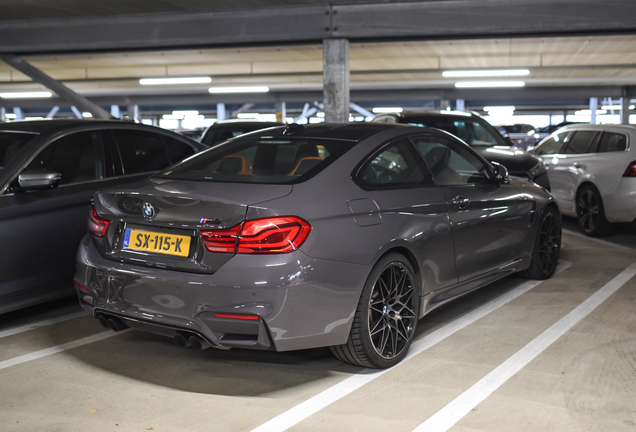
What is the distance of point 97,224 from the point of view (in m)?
3.60

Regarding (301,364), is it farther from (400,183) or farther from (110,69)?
(110,69)

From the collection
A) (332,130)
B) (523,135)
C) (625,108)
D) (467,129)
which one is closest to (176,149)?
(332,130)

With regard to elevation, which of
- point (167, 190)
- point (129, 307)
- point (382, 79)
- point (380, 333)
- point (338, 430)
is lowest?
point (338, 430)

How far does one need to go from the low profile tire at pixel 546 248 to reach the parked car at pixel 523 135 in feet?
91.8

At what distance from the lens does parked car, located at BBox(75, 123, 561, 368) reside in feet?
10.2

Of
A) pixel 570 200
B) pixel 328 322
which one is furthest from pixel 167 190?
pixel 570 200

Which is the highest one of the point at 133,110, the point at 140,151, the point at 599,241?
the point at 133,110

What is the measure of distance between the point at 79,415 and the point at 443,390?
1829 millimetres

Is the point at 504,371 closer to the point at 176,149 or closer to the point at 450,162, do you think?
the point at 450,162

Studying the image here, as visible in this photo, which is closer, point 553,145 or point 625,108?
point 553,145

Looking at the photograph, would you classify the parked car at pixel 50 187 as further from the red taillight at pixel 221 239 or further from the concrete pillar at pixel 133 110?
the concrete pillar at pixel 133 110

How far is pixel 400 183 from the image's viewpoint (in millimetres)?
3920

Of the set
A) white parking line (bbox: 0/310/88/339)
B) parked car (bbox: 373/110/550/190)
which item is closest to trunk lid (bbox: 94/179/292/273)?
white parking line (bbox: 0/310/88/339)

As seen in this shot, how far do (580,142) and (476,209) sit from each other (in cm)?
515
